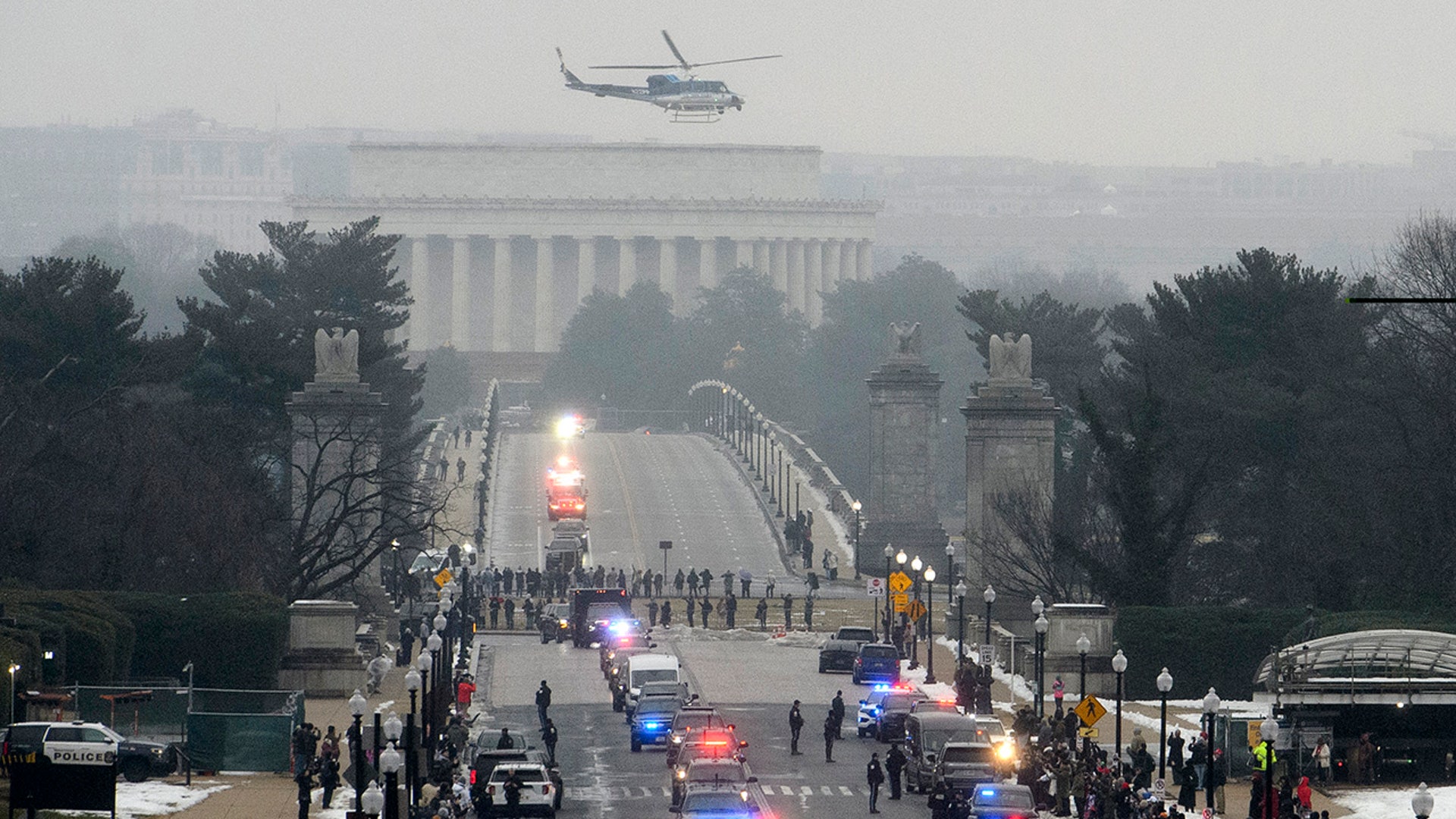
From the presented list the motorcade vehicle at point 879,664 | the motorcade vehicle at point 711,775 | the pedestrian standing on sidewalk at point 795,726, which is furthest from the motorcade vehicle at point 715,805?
the motorcade vehicle at point 879,664

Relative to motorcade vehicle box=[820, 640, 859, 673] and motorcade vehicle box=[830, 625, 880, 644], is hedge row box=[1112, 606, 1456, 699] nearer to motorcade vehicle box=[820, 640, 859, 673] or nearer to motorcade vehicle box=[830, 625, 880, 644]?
motorcade vehicle box=[820, 640, 859, 673]

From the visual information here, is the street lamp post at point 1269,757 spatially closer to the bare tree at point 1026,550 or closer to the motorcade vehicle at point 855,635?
the motorcade vehicle at point 855,635

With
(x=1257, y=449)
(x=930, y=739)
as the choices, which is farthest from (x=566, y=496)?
(x=930, y=739)

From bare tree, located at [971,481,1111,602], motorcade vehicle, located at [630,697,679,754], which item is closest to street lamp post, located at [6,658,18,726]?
motorcade vehicle, located at [630,697,679,754]

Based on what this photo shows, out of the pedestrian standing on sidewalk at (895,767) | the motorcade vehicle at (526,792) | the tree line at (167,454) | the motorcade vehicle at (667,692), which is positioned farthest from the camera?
the tree line at (167,454)

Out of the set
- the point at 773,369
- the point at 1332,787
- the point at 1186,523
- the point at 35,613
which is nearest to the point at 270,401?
the point at 1186,523

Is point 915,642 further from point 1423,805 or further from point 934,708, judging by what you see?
point 1423,805
